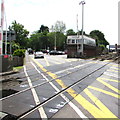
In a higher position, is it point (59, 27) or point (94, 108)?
point (59, 27)

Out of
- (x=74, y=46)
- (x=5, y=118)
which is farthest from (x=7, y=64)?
(x=74, y=46)

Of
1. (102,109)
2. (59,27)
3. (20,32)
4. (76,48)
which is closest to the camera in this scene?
(102,109)

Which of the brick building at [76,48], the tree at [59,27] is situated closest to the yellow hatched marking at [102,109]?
the brick building at [76,48]

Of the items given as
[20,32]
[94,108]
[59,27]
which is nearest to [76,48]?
[94,108]

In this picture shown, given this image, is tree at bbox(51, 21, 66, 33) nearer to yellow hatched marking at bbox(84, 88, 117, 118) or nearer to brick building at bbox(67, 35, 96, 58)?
brick building at bbox(67, 35, 96, 58)

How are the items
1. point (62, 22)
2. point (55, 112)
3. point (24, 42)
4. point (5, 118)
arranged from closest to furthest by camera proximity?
1. point (5, 118)
2. point (55, 112)
3. point (24, 42)
4. point (62, 22)

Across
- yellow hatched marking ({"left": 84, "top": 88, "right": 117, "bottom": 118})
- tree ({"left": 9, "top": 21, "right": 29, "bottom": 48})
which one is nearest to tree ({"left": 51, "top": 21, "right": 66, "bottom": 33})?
tree ({"left": 9, "top": 21, "right": 29, "bottom": 48})

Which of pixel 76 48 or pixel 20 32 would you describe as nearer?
pixel 76 48

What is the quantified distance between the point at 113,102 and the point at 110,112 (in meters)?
0.99

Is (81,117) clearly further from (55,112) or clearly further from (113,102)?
(113,102)

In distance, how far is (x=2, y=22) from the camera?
11.0 metres

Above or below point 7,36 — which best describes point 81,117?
below

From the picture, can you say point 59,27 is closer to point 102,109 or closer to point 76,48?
point 76,48

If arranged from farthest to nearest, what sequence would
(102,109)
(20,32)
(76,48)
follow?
1. (20,32)
2. (76,48)
3. (102,109)
